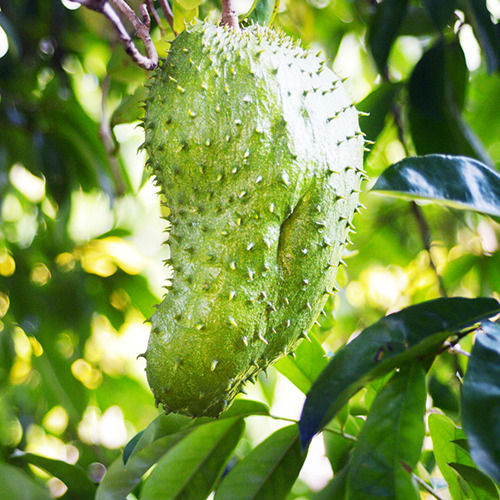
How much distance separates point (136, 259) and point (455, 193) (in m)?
1.36

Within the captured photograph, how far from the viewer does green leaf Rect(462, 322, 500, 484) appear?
0.52 metres

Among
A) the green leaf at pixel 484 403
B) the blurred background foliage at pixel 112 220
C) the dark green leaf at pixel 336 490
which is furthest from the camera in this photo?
the blurred background foliage at pixel 112 220

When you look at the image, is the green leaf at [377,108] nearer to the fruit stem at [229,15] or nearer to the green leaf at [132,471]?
the fruit stem at [229,15]

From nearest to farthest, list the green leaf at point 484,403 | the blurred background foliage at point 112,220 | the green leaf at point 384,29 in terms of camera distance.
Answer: the green leaf at point 484,403 < the green leaf at point 384,29 < the blurred background foliage at point 112,220

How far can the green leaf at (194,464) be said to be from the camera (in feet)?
2.74

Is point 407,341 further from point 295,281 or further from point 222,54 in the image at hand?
point 222,54

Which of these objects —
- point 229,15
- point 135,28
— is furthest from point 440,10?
point 135,28

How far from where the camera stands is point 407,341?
0.61 meters

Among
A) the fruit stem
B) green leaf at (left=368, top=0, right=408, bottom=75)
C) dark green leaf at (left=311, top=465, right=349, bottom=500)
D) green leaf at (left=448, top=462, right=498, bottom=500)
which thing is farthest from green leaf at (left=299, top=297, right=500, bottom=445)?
green leaf at (left=368, top=0, right=408, bottom=75)

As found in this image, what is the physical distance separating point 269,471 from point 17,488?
1.12 ft

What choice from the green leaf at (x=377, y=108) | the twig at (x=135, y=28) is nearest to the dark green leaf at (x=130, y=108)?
the twig at (x=135, y=28)

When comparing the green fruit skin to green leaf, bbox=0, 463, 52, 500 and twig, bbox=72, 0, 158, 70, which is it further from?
green leaf, bbox=0, 463, 52, 500

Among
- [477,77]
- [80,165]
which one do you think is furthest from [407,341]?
[80,165]

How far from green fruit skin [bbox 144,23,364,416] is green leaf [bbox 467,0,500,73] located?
496mm
